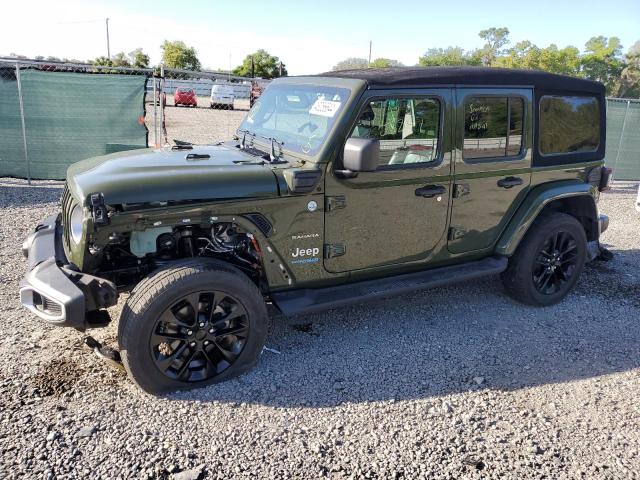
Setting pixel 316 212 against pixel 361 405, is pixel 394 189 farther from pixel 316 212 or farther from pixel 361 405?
pixel 361 405

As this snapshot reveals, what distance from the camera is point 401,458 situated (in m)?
2.79

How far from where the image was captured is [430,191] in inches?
153

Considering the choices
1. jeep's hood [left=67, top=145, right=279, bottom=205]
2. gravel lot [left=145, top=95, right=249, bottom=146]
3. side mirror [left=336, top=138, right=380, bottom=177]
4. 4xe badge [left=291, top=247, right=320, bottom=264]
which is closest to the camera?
jeep's hood [left=67, top=145, right=279, bottom=205]

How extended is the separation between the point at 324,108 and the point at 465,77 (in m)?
1.16

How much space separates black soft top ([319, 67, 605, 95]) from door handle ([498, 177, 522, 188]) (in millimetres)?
772

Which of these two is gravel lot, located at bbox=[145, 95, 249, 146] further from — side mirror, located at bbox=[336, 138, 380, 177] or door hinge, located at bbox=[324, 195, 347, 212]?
side mirror, located at bbox=[336, 138, 380, 177]

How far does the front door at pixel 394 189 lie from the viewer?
11.8 feet

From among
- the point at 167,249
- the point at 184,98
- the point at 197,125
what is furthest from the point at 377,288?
the point at 184,98

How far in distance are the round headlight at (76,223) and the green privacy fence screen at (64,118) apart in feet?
17.9

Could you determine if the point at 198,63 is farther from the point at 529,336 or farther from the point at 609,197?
the point at 529,336

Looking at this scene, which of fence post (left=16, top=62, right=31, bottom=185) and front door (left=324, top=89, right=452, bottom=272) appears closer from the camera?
front door (left=324, top=89, right=452, bottom=272)

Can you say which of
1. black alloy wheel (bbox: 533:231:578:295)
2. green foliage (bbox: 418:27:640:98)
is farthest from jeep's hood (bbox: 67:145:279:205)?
green foliage (bbox: 418:27:640:98)

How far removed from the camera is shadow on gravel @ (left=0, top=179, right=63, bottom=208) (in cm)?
759

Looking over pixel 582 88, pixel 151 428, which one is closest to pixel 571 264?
pixel 582 88
